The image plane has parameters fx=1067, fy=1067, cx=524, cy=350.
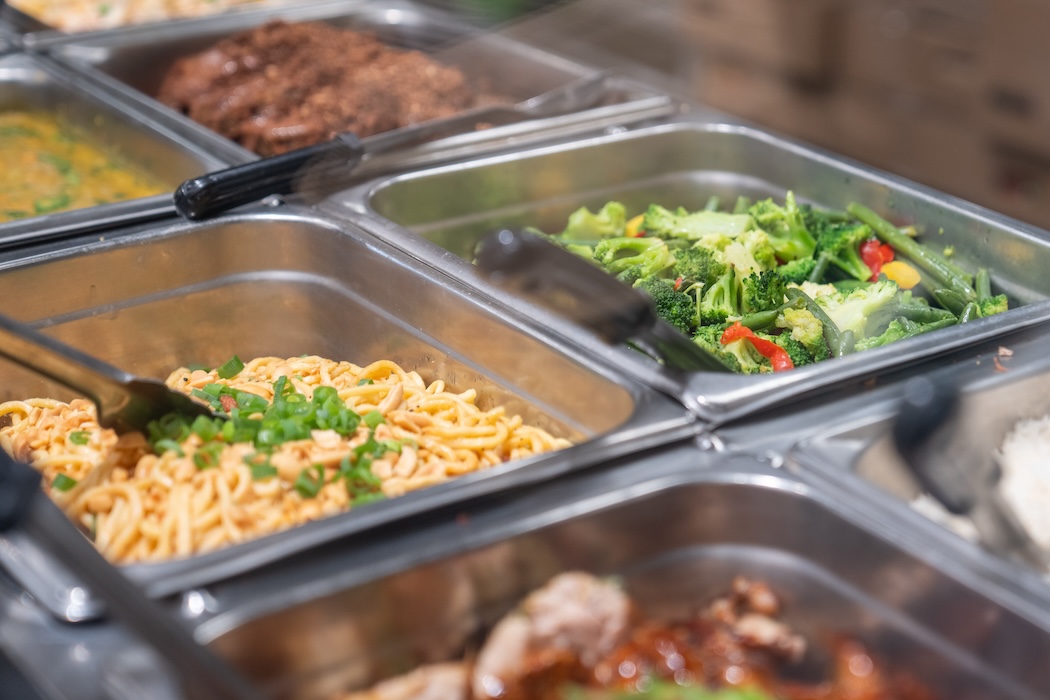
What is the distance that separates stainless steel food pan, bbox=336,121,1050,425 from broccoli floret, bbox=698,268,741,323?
487 millimetres

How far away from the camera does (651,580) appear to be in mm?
1753

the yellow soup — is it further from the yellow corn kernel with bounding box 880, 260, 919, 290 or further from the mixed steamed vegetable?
the yellow corn kernel with bounding box 880, 260, 919, 290

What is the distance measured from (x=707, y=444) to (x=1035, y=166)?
3.83 metres

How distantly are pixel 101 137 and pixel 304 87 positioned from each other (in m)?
0.74

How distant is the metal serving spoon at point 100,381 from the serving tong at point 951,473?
4.35ft

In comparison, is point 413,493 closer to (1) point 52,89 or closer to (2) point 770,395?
(2) point 770,395

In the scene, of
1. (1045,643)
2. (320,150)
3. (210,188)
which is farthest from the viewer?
(320,150)

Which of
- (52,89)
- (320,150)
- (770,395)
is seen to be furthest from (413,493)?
(52,89)

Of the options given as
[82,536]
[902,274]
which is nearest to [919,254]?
[902,274]

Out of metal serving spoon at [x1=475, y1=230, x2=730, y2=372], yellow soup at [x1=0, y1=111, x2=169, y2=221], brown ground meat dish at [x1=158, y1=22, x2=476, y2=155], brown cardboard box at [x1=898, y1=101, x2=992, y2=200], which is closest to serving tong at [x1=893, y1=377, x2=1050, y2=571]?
metal serving spoon at [x1=475, y1=230, x2=730, y2=372]

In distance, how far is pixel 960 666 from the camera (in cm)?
158

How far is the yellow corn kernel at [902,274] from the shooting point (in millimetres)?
2783

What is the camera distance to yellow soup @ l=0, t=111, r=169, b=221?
11.1ft

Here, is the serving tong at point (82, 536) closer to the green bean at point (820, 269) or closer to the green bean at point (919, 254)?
the green bean at point (820, 269)
